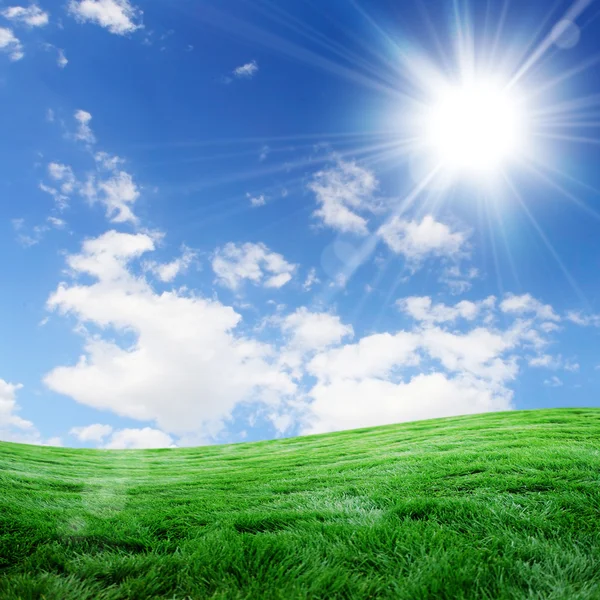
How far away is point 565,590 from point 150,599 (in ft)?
9.67

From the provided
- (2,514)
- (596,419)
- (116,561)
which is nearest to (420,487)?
(116,561)

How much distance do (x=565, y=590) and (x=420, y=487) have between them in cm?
285

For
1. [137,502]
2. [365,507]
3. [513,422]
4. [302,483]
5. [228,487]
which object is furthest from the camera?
[513,422]

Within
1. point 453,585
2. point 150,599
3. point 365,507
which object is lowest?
point 150,599

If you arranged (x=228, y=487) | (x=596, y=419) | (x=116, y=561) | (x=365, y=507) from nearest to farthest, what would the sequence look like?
(x=116, y=561), (x=365, y=507), (x=228, y=487), (x=596, y=419)

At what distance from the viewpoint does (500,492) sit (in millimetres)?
5344

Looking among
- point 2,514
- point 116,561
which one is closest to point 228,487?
point 2,514

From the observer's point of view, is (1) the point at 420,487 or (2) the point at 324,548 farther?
(1) the point at 420,487

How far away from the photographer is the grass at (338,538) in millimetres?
3197

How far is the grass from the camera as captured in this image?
3197 mm

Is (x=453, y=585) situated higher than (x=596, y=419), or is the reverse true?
(x=596, y=419)

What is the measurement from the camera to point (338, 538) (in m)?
4.02

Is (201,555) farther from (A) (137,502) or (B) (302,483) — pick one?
(B) (302,483)

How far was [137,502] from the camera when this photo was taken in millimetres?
6773
